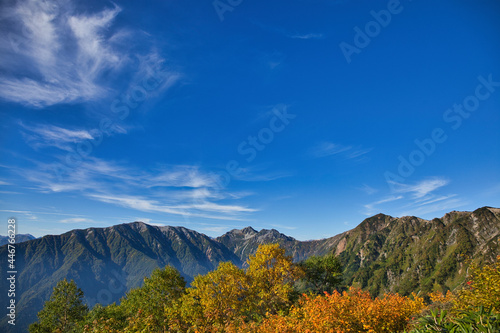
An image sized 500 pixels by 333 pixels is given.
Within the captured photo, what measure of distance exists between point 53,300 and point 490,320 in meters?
70.0

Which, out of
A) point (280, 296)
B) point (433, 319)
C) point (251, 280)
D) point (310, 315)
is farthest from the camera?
point (251, 280)

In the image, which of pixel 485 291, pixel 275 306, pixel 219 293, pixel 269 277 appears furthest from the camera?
pixel 275 306

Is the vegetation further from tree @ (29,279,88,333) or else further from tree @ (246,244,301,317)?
tree @ (29,279,88,333)

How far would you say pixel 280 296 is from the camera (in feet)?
102

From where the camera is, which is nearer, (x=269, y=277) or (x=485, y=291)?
(x=485, y=291)

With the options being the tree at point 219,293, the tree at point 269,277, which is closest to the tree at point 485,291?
the tree at point 269,277

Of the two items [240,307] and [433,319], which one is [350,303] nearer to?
[433,319]

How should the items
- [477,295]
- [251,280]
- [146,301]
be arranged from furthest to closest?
[146,301]
[251,280]
[477,295]

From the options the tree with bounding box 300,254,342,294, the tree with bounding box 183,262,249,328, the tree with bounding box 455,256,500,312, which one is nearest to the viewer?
the tree with bounding box 455,256,500,312

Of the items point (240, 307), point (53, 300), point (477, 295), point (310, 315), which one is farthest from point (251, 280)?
point (53, 300)

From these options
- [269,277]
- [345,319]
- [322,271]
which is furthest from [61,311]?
[345,319]

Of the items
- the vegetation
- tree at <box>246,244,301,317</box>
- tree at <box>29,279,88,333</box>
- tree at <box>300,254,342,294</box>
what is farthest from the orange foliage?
tree at <box>29,279,88,333</box>

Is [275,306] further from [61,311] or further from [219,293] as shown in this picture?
[61,311]

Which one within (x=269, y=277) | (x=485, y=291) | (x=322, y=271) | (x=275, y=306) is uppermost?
(x=485, y=291)
